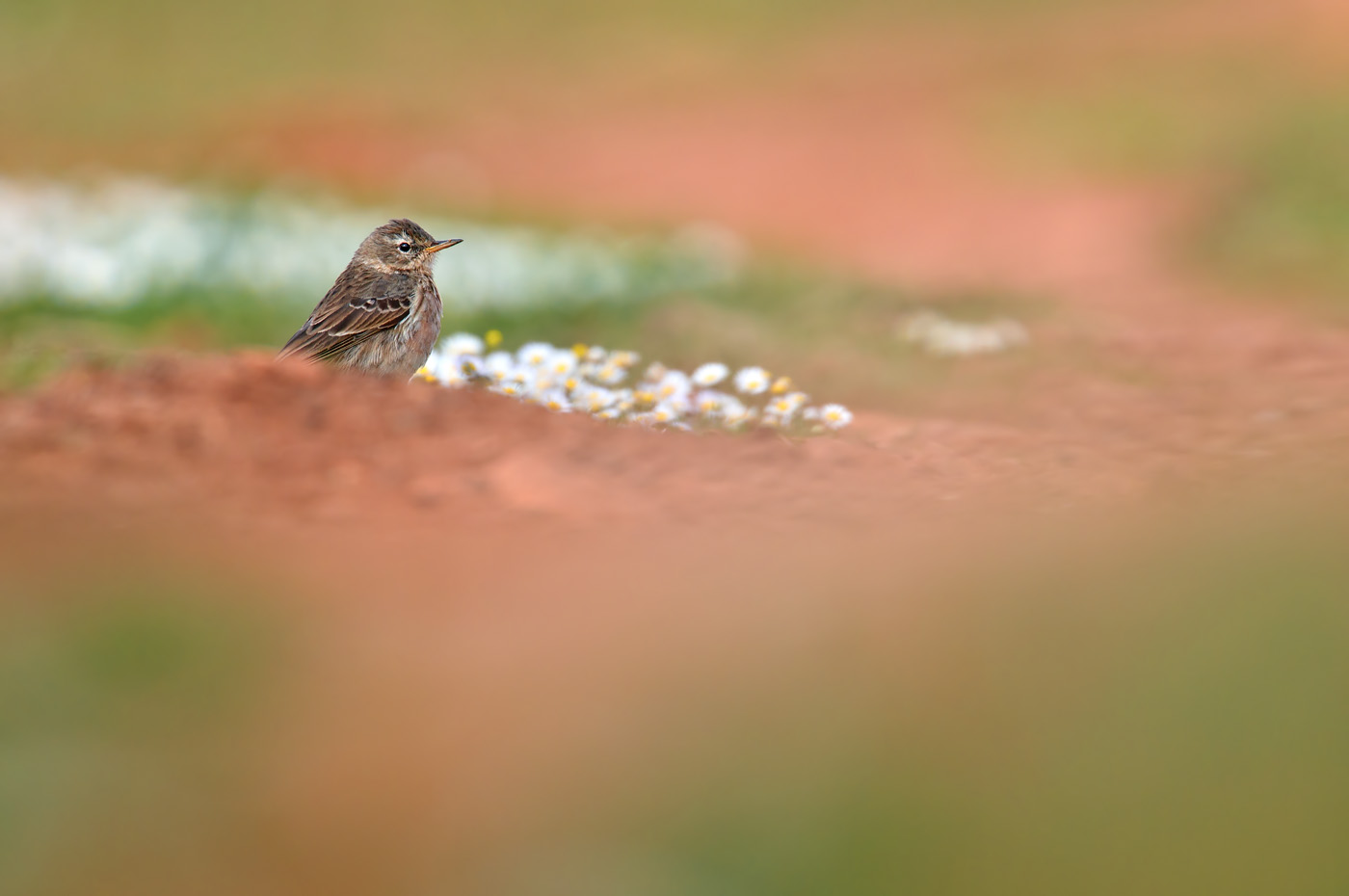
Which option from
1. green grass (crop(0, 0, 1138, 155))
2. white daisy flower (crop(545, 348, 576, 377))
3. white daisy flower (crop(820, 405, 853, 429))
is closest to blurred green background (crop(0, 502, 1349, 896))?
white daisy flower (crop(820, 405, 853, 429))

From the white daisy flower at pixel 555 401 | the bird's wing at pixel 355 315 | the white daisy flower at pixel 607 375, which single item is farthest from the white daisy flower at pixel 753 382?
the bird's wing at pixel 355 315

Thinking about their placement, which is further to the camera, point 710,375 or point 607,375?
point 607,375

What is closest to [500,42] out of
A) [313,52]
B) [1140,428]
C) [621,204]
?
[313,52]

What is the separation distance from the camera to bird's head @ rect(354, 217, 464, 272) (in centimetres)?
710

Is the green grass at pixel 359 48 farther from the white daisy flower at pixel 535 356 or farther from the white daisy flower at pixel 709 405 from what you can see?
the white daisy flower at pixel 709 405

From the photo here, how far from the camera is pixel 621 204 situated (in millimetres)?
14969

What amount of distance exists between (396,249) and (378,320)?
0.57m

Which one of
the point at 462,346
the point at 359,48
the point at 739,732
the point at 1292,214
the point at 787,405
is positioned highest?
the point at 359,48

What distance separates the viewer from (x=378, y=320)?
22.0 ft

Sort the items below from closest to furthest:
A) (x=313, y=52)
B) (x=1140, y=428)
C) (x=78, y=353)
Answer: (x=1140, y=428) → (x=78, y=353) → (x=313, y=52)

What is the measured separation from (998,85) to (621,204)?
5894 millimetres

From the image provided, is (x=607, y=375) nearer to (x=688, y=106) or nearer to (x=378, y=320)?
(x=378, y=320)

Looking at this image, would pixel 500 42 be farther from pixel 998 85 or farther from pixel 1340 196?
pixel 1340 196

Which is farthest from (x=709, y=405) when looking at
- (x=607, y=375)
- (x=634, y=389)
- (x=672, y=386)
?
(x=607, y=375)
